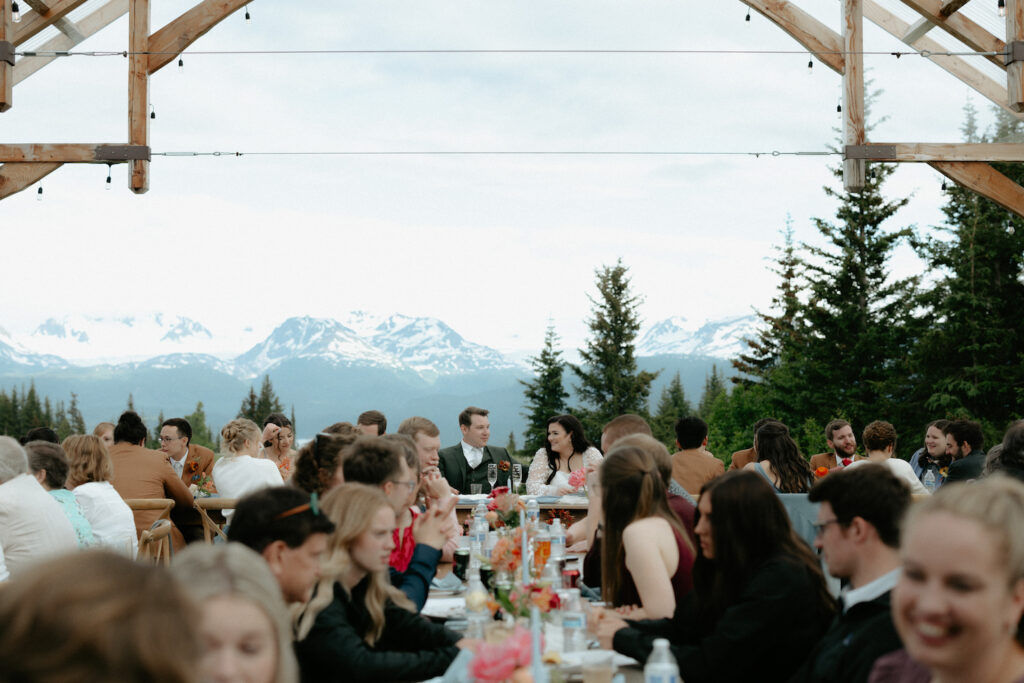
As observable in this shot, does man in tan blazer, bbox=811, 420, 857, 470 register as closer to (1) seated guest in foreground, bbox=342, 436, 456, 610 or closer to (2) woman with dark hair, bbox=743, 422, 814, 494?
(2) woman with dark hair, bbox=743, 422, 814, 494

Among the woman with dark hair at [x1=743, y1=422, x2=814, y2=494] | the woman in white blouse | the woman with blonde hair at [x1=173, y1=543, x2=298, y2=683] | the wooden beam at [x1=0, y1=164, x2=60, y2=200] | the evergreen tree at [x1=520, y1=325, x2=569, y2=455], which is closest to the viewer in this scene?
the woman with blonde hair at [x1=173, y1=543, x2=298, y2=683]

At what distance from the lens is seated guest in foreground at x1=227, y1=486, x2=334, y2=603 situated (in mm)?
2836

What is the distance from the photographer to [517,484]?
29.5ft

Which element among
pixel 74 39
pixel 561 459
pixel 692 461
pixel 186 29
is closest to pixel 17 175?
pixel 74 39

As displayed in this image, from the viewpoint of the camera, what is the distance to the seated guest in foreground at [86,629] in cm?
96

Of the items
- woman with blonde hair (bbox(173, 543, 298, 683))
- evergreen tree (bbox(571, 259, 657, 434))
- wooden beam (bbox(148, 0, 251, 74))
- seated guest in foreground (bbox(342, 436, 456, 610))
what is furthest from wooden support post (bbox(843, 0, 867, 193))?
evergreen tree (bbox(571, 259, 657, 434))

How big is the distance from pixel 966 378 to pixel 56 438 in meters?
25.0

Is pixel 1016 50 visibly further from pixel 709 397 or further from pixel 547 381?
pixel 709 397

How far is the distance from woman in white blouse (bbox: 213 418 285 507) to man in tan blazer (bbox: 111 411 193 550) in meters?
0.64

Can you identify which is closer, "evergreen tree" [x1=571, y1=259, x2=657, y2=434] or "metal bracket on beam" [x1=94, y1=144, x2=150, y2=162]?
"metal bracket on beam" [x1=94, y1=144, x2=150, y2=162]

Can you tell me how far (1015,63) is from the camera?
8.34 m

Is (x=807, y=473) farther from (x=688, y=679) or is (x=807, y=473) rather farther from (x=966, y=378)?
(x=966, y=378)

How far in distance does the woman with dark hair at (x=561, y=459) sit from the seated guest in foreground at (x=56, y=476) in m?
4.00

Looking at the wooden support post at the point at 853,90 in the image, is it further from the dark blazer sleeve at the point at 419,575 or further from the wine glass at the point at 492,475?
the dark blazer sleeve at the point at 419,575
